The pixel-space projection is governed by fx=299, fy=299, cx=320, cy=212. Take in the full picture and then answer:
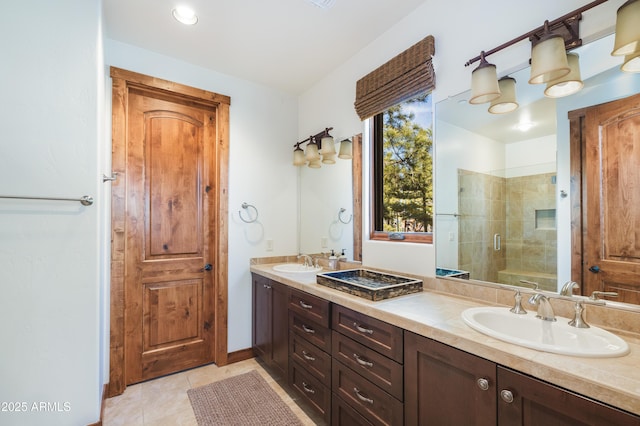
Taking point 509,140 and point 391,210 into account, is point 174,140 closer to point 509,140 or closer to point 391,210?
point 391,210

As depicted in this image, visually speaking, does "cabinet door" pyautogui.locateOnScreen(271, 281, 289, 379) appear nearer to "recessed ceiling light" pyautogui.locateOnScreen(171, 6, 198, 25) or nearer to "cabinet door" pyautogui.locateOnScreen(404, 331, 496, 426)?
"cabinet door" pyautogui.locateOnScreen(404, 331, 496, 426)

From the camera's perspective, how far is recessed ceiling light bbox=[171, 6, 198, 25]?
76.9 inches

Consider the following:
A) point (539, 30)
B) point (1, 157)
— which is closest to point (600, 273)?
point (539, 30)

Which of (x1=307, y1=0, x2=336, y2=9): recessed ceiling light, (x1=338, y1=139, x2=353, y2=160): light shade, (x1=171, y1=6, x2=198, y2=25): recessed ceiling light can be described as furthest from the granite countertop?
(x1=171, y1=6, x2=198, y2=25): recessed ceiling light

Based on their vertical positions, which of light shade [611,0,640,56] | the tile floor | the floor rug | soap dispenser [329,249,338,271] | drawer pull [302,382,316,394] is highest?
light shade [611,0,640,56]

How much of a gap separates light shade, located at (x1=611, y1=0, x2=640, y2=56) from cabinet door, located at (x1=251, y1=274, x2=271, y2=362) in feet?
7.95

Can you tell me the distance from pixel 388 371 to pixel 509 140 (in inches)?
51.5

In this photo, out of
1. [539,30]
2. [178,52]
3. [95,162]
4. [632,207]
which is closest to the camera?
[632,207]

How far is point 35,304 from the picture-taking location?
155cm

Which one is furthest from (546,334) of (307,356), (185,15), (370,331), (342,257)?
(185,15)

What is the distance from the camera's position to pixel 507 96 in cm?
152

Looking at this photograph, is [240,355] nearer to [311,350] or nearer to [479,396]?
[311,350]

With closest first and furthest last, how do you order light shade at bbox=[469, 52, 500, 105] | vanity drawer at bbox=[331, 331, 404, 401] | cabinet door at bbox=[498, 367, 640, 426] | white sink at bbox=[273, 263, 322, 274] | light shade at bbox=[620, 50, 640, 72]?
cabinet door at bbox=[498, 367, 640, 426] < light shade at bbox=[620, 50, 640, 72] < vanity drawer at bbox=[331, 331, 404, 401] < light shade at bbox=[469, 52, 500, 105] < white sink at bbox=[273, 263, 322, 274]

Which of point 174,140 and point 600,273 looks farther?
point 174,140
